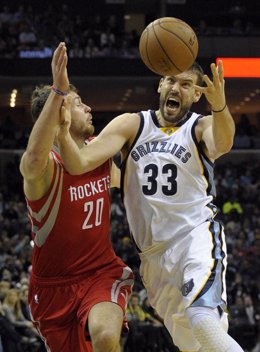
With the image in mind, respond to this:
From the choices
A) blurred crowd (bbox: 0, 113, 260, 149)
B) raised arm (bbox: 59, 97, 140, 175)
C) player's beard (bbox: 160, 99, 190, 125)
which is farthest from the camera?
blurred crowd (bbox: 0, 113, 260, 149)

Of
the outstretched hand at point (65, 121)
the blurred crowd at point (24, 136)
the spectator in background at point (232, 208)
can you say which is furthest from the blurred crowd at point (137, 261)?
the outstretched hand at point (65, 121)

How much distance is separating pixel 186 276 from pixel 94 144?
41.5 inches

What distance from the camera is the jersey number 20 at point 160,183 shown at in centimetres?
552

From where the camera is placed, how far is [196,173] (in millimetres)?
5570

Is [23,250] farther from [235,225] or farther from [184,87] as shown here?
[184,87]

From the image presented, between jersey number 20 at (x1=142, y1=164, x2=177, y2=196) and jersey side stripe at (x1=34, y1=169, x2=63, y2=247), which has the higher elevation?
jersey number 20 at (x1=142, y1=164, x2=177, y2=196)

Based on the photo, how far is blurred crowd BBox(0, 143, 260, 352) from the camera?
12320 mm

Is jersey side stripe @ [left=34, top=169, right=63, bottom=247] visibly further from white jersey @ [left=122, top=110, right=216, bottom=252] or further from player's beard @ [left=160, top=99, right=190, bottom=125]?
player's beard @ [left=160, top=99, right=190, bottom=125]

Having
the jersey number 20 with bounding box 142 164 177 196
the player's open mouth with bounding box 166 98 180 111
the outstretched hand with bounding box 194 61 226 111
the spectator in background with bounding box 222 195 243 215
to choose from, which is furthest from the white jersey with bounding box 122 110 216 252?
the spectator in background with bounding box 222 195 243 215

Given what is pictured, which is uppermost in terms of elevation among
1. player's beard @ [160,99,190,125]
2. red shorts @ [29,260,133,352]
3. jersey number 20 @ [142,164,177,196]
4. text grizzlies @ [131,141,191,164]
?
player's beard @ [160,99,190,125]

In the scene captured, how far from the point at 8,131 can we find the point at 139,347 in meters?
13.6

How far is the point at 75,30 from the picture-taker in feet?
86.7

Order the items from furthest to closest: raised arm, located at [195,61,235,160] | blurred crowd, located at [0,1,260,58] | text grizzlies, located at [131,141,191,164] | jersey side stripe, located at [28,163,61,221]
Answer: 1. blurred crowd, located at [0,1,260,58]
2. text grizzlies, located at [131,141,191,164]
3. jersey side stripe, located at [28,163,61,221]
4. raised arm, located at [195,61,235,160]

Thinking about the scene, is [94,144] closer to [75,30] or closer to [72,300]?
[72,300]
